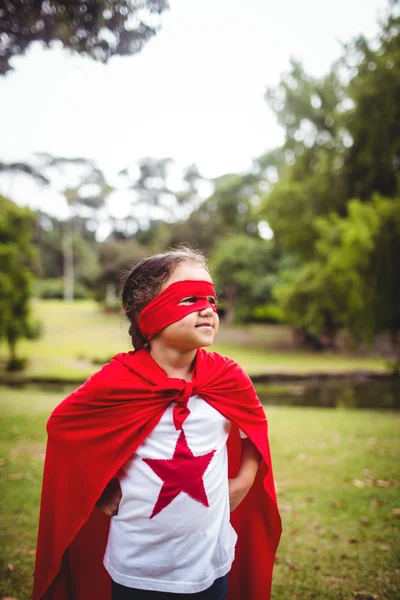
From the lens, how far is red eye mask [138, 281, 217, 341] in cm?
189

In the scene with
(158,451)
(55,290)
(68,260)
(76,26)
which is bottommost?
(55,290)

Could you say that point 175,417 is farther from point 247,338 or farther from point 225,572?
point 247,338

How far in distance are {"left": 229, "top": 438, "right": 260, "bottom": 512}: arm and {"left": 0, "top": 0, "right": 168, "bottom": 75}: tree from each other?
3236 mm

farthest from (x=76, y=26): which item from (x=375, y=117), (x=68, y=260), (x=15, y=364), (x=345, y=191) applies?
(x=68, y=260)

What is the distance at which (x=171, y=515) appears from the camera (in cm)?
179

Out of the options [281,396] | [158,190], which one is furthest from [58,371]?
[158,190]

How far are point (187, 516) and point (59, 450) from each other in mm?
625

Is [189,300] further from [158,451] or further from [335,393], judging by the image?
[335,393]

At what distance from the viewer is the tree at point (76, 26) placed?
3314 mm

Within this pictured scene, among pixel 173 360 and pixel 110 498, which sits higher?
pixel 173 360

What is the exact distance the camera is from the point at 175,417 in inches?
72.5

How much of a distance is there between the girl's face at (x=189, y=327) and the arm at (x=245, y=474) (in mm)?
603

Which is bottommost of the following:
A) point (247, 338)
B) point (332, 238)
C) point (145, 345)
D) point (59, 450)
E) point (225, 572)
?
point (247, 338)

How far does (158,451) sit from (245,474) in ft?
1.67
